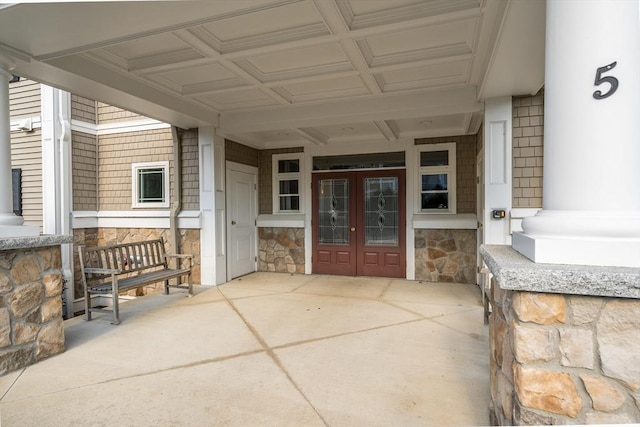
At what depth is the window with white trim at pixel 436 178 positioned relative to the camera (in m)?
5.56

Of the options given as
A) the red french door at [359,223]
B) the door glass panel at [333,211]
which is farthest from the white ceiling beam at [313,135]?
the door glass panel at [333,211]

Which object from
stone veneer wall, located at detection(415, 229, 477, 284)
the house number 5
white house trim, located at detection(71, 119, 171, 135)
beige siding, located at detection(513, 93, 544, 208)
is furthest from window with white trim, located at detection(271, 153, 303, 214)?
the house number 5

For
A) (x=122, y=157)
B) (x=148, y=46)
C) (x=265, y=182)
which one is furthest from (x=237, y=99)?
(x=122, y=157)

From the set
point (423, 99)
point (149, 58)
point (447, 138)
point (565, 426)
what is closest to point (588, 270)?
point (565, 426)

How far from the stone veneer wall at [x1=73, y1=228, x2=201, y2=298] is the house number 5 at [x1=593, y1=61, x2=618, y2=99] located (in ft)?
16.9

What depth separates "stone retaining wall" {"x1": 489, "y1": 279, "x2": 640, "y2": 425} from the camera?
1.20m

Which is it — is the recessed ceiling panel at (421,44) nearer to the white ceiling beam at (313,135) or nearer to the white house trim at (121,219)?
the white ceiling beam at (313,135)

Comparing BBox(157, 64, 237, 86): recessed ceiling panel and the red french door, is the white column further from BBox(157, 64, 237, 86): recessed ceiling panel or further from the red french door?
the red french door

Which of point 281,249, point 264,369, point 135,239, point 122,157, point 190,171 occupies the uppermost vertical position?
point 122,157

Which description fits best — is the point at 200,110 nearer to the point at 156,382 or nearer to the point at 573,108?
the point at 156,382

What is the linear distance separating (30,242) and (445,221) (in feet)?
16.8

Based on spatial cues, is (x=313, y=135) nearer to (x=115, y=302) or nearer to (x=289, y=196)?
(x=289, y=196)

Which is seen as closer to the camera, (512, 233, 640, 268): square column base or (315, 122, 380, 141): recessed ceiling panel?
(512, 233, 640, 268): square column base

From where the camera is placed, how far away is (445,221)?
548cm
